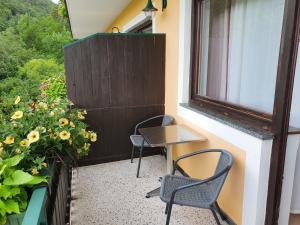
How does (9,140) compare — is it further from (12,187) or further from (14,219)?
(14,219)

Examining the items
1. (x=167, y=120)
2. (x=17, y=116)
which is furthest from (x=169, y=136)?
(x=17, y=116)

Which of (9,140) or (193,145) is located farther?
(193,145)

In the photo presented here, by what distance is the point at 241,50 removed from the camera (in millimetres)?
1930

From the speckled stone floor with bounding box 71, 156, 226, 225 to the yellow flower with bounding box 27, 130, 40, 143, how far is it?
1088 mm

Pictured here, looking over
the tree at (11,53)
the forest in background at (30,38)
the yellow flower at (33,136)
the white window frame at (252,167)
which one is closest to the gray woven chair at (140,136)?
the white window frame at (252,167)

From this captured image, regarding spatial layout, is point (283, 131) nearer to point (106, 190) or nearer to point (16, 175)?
point (16, 175)

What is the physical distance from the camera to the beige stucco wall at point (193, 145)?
182 cm

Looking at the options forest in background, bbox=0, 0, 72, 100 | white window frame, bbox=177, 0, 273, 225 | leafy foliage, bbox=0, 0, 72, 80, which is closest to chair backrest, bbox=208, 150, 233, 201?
white window frame, bbox=177, 0, 273, 225

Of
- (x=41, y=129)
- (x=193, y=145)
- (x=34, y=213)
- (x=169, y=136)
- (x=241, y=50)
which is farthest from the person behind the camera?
(x=193, y=145)

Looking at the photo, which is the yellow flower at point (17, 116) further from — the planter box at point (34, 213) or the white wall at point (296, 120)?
the white wall at point (296, 120)

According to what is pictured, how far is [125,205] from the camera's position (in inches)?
89.2

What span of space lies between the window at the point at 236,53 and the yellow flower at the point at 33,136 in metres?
1.46

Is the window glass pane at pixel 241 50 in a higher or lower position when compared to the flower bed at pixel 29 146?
higher

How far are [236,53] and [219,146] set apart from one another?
82 cm
